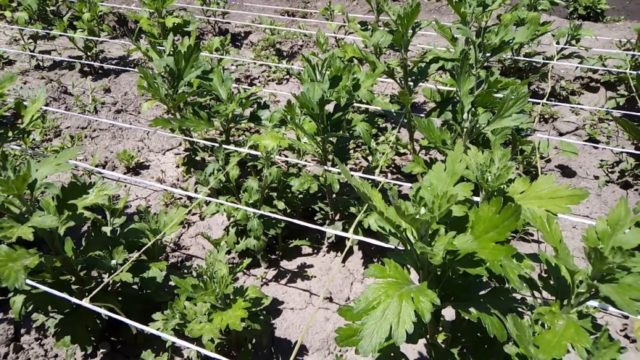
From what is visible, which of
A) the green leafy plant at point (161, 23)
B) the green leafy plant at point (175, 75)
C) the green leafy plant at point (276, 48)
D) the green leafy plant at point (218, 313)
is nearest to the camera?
the green leafy plant at point (218, 313)

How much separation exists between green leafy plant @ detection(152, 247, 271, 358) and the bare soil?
227mm

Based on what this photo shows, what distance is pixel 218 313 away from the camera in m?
2.54

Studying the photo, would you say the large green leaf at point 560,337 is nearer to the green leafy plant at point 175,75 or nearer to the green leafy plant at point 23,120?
A: the green leafy plant at point 175,75

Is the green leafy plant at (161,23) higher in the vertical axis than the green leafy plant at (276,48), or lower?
higher

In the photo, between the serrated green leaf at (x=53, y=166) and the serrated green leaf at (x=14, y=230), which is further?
the serrated green leaf at (x=53, y=166)

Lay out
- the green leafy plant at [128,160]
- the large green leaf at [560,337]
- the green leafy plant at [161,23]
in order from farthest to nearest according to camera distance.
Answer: the green leafy plant at [161,23] < the green leafy plant at [128,160] < the large green leaf at [560,337]

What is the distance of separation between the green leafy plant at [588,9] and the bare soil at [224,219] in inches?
10.2

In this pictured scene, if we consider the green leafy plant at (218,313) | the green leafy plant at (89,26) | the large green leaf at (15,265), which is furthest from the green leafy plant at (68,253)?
the green leafy plant at (89,26)

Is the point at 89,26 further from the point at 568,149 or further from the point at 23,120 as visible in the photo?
the point at 568,149

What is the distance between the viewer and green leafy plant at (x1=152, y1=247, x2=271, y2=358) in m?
2.51

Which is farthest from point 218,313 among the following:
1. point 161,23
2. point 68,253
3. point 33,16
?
point 33,16

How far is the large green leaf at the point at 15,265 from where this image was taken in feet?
7.72

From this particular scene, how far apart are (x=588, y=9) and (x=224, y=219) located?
5031 mm

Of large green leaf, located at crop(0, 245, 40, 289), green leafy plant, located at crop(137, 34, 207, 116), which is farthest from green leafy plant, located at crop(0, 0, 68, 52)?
large green leaf, located at crop(0, 245, 40, 289)
